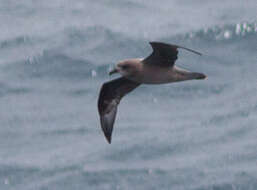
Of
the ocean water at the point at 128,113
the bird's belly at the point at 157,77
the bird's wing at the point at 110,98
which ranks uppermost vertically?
the bird's belly at the point at 157,77

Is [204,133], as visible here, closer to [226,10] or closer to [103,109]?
[226,10]

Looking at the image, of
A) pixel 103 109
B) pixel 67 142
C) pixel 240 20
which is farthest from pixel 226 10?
pixel 103 109

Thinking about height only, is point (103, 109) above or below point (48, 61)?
above

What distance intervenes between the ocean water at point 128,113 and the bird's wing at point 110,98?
52.0 feet

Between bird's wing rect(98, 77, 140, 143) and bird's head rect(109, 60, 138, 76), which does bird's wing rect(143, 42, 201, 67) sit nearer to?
bird's head rect(109, 60, 138, 76)

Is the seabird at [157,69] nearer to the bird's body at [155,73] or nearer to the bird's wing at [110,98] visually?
the bird's body at [155,73]

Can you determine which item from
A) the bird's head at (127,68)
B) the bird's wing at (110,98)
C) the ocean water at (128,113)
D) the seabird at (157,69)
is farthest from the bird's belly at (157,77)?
the ocean water at (128,113)

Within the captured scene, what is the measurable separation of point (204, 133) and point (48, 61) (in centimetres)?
804

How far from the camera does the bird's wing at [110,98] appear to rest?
15266 mm

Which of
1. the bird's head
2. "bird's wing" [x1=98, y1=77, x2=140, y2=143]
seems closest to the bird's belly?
the bird's head

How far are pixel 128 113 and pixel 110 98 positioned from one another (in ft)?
72.5

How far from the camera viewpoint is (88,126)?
38281mm

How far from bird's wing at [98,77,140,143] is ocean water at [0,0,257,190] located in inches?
624

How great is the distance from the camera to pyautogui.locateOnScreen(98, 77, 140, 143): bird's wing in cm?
1527
